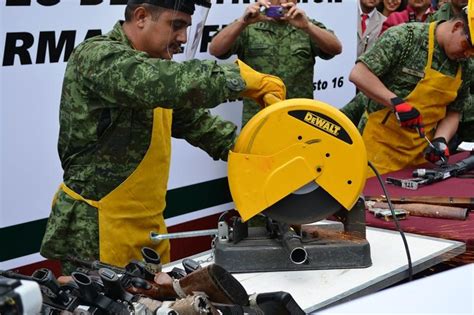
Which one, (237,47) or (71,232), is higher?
(237,47)

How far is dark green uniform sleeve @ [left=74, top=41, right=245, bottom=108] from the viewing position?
7.46ft

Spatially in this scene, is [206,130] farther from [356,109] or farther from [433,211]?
[356,109]

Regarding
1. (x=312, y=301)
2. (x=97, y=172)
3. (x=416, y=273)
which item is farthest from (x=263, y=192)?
(x=97, y=172)

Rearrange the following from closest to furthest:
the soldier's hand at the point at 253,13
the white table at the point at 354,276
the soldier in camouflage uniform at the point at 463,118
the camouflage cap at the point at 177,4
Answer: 1. the white table at the point at 354,276
2. the camouflage cap at the point at 177,4
3. the soldier's hand at the point at 253,13
4. the soldier in camouflage uniform at the point at 463,118

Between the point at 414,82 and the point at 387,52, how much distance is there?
220 mm

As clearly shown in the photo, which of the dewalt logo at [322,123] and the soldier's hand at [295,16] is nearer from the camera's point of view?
the dewalt logo at [322,123]

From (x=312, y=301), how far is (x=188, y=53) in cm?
118

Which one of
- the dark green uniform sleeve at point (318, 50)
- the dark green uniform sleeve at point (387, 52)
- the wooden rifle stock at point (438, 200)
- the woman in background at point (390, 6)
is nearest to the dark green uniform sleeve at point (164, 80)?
the wooden rifle stock at point (438, 200)

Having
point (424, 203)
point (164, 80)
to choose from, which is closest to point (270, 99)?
point (164, 80)

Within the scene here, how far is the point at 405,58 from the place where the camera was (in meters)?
3.88

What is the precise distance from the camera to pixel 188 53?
286cm

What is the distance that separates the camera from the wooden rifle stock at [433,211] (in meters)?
2.86

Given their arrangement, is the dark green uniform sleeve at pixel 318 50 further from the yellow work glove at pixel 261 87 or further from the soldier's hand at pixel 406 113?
the yellow work glove at pixel 261 87

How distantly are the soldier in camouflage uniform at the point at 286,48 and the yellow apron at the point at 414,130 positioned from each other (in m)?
0.64
